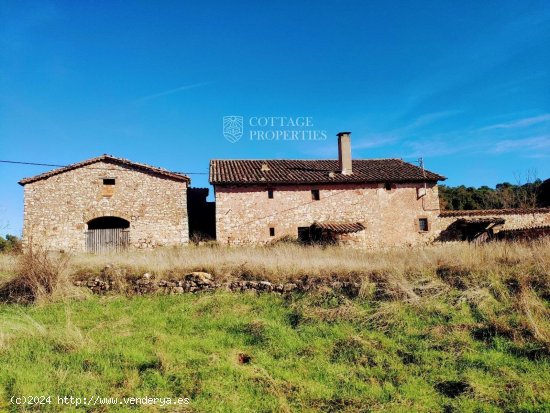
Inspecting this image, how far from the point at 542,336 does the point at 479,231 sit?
56.4ft

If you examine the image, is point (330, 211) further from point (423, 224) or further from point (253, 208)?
point (423, 224)

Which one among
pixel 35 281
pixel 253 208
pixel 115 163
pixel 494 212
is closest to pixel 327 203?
pixel 253 208

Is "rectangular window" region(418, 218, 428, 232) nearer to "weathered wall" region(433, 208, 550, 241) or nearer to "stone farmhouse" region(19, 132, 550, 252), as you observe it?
"stone farmhouse" region(19, 132, 550, 252)

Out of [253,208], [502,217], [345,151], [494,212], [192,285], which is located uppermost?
[345,151]

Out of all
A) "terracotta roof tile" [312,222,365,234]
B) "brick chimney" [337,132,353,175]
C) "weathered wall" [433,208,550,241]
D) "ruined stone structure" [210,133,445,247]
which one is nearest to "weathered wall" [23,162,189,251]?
"ruined stone structure" [210,133,445,247]

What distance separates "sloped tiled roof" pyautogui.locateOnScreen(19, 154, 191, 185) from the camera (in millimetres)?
18172

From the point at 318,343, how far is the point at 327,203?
15359 millimetres

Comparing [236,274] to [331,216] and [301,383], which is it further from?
[331,216]

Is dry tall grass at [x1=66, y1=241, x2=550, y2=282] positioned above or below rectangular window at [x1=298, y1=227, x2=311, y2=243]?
below

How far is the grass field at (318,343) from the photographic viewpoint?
455cm

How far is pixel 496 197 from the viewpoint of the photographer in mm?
33375

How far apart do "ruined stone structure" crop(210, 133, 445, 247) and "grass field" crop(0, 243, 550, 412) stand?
10.5 meters

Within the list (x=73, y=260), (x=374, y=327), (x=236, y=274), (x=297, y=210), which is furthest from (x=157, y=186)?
(x=374, y=327)

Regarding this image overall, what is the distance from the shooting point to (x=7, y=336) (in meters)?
6.08
